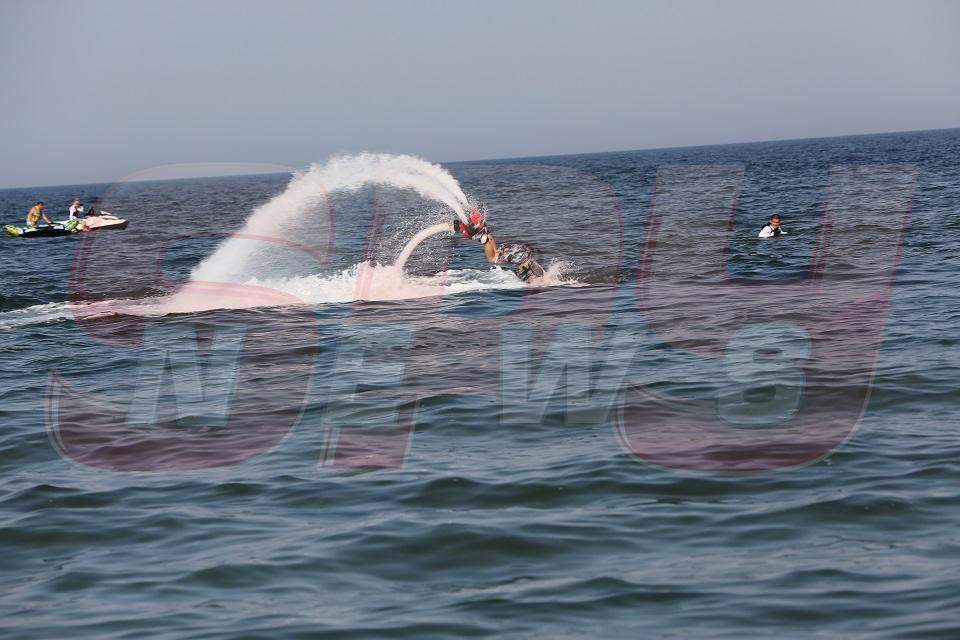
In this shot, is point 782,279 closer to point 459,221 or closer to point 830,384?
point 459,221

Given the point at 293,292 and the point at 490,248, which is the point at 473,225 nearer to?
the point at 490,248

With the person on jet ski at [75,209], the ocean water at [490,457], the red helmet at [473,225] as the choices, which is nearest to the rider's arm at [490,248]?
the red helmet at [473,225]

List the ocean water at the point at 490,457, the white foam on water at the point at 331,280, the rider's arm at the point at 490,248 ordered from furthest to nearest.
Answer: the white foam on water at the point at 331,280 → the rider's arm at the point at 490,248 → the ocean water at the point at 490,457

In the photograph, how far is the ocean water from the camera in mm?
7746

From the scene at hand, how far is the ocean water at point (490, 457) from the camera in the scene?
775 cm

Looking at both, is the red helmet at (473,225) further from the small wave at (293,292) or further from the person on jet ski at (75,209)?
the person on jet ski at (75,209)

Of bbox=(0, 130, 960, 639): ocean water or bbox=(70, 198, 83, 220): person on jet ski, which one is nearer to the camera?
bbox=(0, 130, 960, 639): ocean water

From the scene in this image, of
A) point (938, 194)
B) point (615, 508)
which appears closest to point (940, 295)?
point (615, 508)

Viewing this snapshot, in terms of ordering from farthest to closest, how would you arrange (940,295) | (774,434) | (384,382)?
(940,295), (384,382), (774,434)

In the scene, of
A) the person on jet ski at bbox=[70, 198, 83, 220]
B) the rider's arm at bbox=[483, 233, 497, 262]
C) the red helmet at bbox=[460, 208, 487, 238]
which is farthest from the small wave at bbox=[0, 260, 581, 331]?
the person on jet ski at bbox=[70, 198, 83, 220]

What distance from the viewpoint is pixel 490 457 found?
1150cm

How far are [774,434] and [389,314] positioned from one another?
11957 millimetres

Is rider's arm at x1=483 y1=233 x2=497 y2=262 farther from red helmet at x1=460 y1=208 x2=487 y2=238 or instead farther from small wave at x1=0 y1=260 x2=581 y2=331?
small wave at x1=0 y1=260 x2=581 y2=331

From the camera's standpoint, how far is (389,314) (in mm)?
22562
